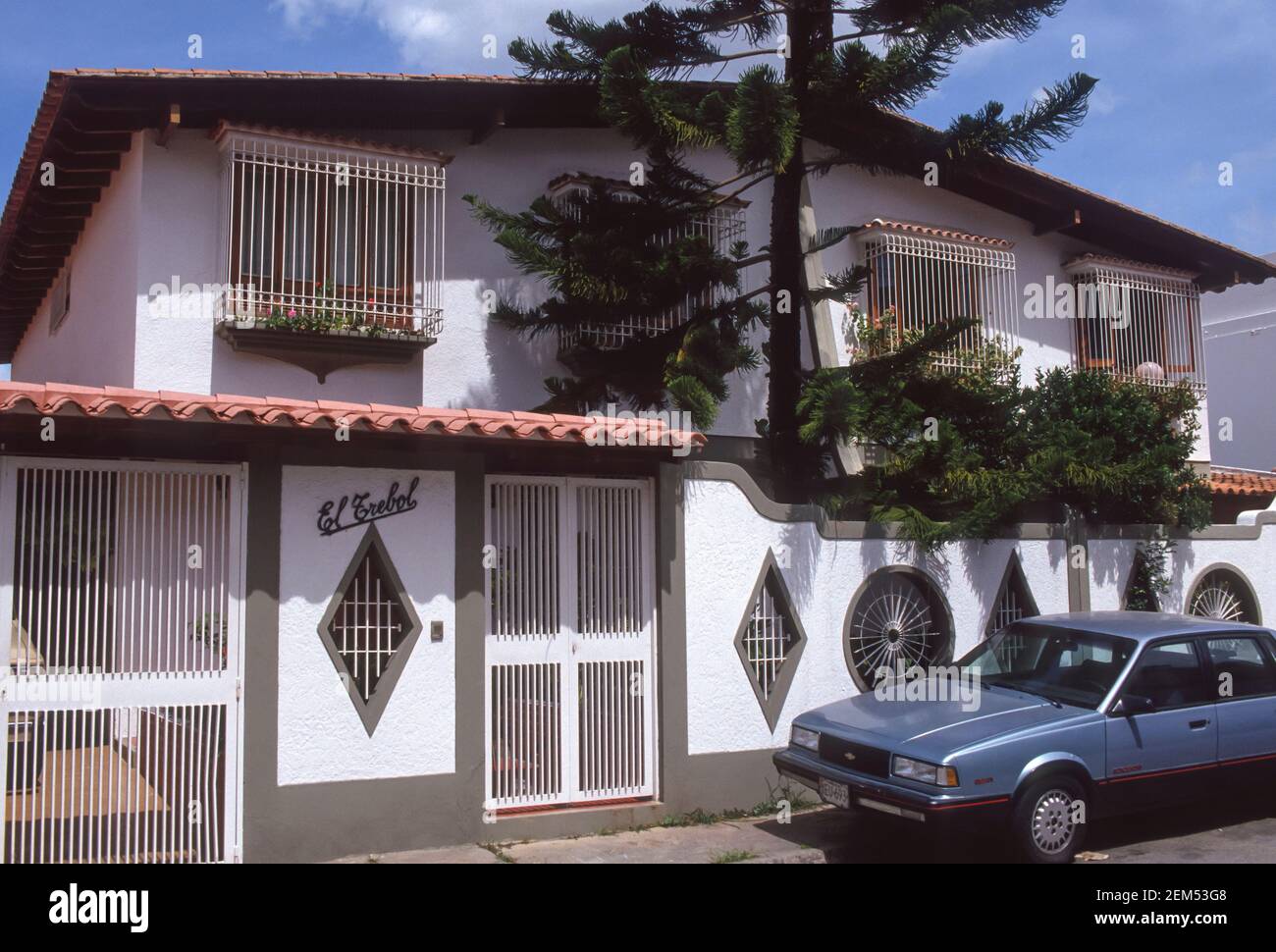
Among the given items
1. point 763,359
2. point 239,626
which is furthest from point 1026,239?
point 239,626

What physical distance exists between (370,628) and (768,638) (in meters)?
3.24

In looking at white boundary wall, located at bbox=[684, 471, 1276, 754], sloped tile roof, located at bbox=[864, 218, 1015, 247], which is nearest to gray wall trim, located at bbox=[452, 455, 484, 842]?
white boundary wall, located at bbox=[684, 471, 1276, 754]

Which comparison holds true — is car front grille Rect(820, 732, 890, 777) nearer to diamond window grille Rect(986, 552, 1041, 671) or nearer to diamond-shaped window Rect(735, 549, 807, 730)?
diamond-shaped window Rect(735, 549, 807, 730)

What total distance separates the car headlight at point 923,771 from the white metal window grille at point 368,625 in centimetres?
333

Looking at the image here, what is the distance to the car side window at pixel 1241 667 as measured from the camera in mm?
8141

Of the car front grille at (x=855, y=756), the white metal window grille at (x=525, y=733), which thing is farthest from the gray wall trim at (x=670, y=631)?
the car front grille at (x=855, y=756)

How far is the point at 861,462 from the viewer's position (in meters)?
11.3

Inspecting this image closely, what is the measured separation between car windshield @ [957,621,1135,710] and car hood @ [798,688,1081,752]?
0.21 metres

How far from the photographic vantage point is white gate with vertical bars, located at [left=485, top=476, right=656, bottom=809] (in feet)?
26.8

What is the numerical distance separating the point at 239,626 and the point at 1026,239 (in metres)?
11.2

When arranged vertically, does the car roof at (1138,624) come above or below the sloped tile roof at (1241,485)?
below

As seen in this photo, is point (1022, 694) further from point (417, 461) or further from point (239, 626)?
point (239, 626)

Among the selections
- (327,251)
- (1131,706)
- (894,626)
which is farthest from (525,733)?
(327,251)

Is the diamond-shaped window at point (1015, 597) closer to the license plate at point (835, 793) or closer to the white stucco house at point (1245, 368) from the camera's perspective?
the license plate at point (835, 793)
